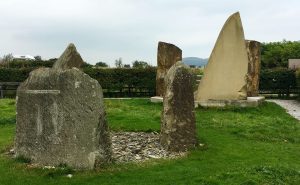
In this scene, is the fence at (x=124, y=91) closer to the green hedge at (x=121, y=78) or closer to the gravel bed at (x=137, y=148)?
the green hedge at (x=121, y=78)

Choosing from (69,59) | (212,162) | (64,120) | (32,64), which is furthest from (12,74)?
(212,162)

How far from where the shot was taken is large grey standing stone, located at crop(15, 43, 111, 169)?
32.6 ft

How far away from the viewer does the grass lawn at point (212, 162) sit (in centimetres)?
923

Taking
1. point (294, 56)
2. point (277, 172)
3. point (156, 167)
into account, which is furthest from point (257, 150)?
point (294, 56)

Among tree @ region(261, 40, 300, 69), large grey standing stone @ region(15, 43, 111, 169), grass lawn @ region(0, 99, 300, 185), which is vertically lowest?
grass lawn @ region(0, 99, 300, 185)

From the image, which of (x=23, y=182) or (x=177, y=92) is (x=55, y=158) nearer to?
(x=23, y=182)

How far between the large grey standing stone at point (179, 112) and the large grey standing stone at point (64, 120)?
188 cm

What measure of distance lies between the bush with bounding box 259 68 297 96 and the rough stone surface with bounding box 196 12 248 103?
34.2 ft

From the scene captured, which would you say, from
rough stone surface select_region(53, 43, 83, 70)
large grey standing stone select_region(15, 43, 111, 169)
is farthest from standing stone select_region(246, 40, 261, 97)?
large grey standing stone select_region(15, 43, 111, 169)

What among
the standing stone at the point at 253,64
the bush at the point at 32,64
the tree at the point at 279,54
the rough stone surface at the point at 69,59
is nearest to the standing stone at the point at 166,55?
the standing stone at the point at 253,64

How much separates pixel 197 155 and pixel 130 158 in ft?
4.78

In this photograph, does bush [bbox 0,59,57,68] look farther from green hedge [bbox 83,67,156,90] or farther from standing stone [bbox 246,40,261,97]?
standing stone [bbox 246,40,261,97]

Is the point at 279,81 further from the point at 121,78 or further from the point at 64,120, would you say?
the point at 64,120

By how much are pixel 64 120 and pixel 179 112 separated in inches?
110
